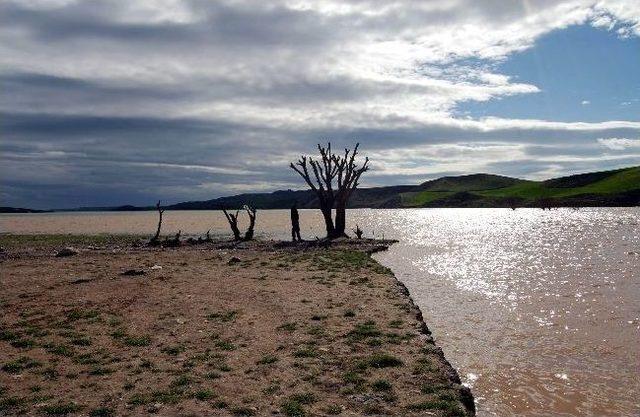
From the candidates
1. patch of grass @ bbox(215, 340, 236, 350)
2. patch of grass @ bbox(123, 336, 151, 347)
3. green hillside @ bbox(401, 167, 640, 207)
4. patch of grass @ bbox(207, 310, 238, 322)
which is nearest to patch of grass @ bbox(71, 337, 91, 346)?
patch of grass @ bbox(123, 336, 151, 347)

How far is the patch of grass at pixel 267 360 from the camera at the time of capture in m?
11.4

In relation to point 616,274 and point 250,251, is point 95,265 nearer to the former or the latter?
point 250,251

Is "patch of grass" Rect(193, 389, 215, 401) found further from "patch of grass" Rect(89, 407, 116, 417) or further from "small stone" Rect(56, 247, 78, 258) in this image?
"small stone" Rect(56, 247, 78, 258)

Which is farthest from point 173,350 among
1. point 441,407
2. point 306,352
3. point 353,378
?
point 441,407

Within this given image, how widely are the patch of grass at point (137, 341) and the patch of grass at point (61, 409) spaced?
11.9 ft

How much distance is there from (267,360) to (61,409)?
4072 millimetres

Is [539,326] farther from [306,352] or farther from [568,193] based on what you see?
[568,193]

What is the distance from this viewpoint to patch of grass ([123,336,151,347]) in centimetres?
1274

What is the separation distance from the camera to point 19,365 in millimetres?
11141

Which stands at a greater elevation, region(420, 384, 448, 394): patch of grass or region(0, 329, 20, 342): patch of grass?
region(0, 329, 20, 342): patch of grass

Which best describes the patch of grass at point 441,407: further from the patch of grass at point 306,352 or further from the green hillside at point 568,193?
the green hillside at point 568,193

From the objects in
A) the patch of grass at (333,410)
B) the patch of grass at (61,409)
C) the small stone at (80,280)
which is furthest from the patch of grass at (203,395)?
the small stone at (80,280)

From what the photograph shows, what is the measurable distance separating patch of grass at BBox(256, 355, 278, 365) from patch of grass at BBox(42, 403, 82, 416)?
12.0ft

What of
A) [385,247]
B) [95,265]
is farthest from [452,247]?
[95,265]
